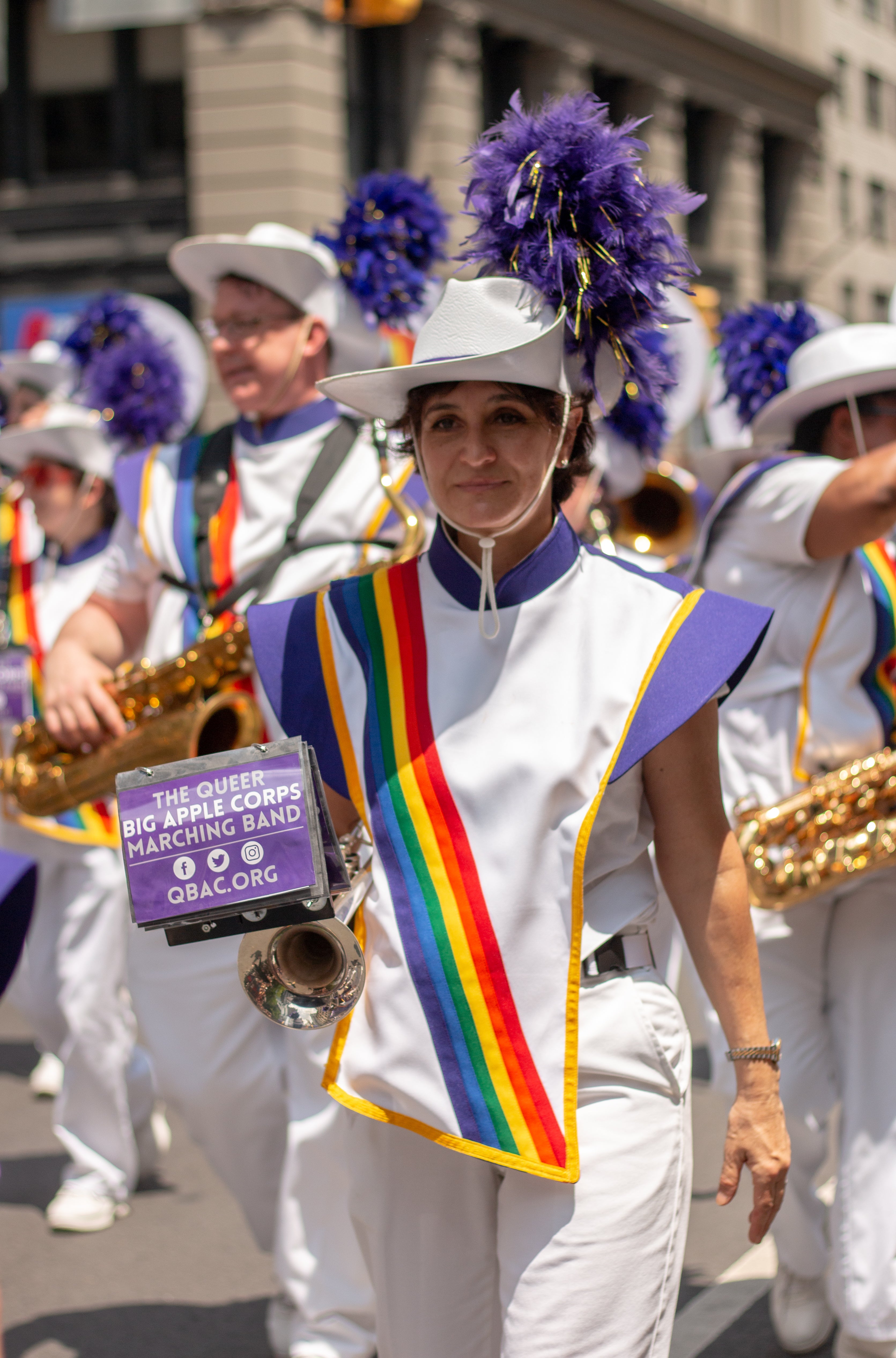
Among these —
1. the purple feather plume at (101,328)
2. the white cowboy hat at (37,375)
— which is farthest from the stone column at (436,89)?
the purple feather plume at (101,328)

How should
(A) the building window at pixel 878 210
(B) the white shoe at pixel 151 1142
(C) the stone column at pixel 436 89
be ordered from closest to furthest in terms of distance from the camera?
(B) the white shoe at pixel 151 1142
(C) the stone column at pixel 436 89
(A) the building window at pixel 878 210

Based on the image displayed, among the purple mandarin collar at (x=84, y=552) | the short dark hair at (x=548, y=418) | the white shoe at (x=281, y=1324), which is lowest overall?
the white shoe at (x=281, y=1324)

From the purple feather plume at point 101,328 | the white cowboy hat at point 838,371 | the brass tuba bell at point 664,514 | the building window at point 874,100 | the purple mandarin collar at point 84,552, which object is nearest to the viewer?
the white cowboy hat at point 838,371

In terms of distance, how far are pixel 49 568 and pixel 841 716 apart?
2992 millimetres

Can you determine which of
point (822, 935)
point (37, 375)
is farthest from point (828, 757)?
point (37, 375)

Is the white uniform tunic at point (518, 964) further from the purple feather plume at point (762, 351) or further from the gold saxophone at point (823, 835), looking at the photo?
the purple feather plume at point (762, 351)

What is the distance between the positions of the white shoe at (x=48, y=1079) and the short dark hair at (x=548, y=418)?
13.0 feet

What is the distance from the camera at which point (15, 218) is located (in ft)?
63.0

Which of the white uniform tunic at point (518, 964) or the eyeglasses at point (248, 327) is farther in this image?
the eyeglasses at point (248, 327)

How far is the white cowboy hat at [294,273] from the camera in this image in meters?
4.11

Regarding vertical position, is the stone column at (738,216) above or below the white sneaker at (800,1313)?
above

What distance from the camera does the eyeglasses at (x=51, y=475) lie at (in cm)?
572

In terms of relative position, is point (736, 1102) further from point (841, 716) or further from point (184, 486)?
point (184, 486)

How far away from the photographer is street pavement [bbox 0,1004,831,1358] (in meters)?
3.95
